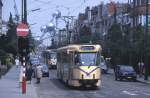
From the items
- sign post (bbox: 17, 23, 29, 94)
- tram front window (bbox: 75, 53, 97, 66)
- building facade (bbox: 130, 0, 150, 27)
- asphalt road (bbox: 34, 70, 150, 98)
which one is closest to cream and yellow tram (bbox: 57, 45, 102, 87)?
tram front window (bbox: 75, 53, 97, 66)

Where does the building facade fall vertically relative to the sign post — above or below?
above

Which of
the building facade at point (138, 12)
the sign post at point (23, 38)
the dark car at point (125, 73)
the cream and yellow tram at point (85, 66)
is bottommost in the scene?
the dark car at point (125, 73)

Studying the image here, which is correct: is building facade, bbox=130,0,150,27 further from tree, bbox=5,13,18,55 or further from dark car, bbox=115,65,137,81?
dark car, bbox=115,65,137,81

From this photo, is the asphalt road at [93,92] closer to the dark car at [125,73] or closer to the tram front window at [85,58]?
the tram front window at [85,58]

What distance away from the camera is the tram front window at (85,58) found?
126 feet

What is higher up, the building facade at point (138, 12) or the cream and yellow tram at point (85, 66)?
the building facade at point (138, 12)

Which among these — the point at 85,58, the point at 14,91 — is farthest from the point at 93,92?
the point at 14,91

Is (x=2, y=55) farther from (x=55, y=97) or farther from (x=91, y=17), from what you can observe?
(x=91, y=17)

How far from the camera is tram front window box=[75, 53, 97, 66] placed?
3853 centimetres

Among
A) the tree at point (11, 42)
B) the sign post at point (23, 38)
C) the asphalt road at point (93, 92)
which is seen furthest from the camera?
the tree at point (11, 42)

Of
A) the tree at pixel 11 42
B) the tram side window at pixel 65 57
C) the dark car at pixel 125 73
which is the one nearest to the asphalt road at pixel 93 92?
the tram side window at pixel 65 57

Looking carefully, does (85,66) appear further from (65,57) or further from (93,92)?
(65,57)

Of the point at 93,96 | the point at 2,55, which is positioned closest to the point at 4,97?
the point at 93,96

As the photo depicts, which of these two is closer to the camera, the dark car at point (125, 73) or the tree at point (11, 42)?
the dark car at point (125, 73)
